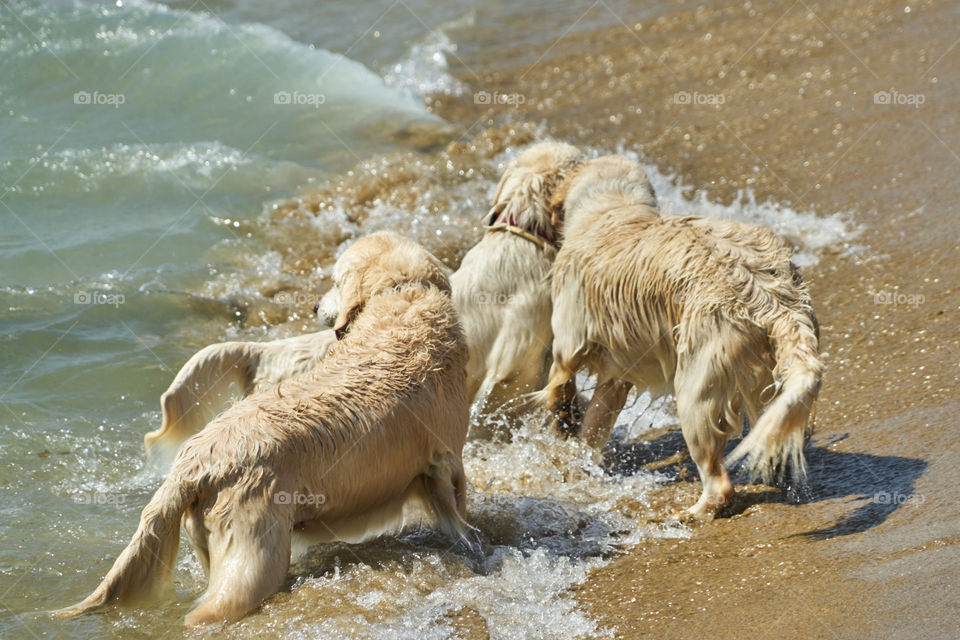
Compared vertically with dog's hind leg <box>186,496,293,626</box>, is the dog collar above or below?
above

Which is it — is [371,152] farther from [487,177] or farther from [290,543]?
[290,543]

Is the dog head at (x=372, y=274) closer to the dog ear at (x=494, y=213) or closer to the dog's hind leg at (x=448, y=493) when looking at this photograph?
the dog's hind leg at (x=448, y=493)

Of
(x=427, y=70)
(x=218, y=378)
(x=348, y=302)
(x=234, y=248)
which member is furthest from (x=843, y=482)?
(x=427, y=70)

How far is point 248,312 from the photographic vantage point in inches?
301

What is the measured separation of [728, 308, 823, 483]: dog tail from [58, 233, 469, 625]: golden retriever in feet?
4.52

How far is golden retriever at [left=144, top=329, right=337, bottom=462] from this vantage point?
5008 mm

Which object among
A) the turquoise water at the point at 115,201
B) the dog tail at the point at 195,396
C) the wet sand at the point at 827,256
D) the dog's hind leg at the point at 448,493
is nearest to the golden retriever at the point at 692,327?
the wet sand at the point at 827,256

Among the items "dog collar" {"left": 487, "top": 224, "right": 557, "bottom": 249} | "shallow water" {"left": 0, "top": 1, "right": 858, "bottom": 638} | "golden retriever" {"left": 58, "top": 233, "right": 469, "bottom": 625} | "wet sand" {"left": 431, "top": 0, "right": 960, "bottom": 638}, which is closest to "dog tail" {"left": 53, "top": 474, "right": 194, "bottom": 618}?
"golden retriever" {"left": 58, "top": 233, "right": 469, "bottom": 625}

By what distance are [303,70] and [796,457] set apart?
978cm

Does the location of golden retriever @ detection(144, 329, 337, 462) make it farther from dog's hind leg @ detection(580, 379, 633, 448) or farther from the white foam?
the white foam

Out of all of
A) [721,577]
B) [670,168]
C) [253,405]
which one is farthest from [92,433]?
[670,168]

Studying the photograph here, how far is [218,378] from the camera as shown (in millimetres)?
5125

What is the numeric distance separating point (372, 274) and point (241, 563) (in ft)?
5.40

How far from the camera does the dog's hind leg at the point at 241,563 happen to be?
366cm
